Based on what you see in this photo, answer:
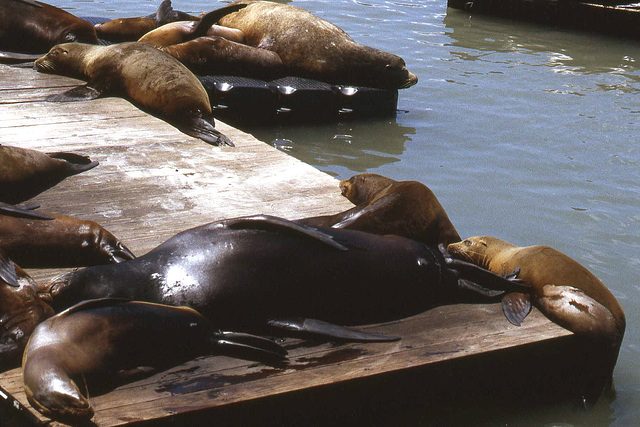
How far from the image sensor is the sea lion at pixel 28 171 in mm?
4309

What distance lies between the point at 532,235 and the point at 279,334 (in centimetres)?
329

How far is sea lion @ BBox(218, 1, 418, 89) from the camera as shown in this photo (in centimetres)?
867

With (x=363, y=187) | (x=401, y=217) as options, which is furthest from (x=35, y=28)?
(x=401, y=217)

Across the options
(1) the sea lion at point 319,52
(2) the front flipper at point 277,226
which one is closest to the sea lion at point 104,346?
(2) the front flipper at point 277,226

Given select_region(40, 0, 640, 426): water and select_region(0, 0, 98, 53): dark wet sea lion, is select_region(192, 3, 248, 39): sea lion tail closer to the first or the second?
select_region(0, 0, 98, 53): dark wet sea lion

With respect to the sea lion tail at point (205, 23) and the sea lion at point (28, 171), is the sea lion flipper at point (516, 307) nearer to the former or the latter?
the sea lion at point (28, 171)

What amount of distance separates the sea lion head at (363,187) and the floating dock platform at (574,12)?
10.4 m

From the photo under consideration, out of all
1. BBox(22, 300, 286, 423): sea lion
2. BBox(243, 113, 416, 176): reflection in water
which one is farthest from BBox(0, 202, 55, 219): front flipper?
BBox(243, 113, 416, 176): reflection in water

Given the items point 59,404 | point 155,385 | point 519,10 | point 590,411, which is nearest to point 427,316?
point 590,411

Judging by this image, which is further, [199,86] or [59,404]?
[199,86]

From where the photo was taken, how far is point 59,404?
2430 mm

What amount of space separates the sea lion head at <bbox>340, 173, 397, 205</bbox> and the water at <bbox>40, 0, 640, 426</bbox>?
1186mm

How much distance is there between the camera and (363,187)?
4.92 metres

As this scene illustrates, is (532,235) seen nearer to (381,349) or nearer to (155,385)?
(381,349)
